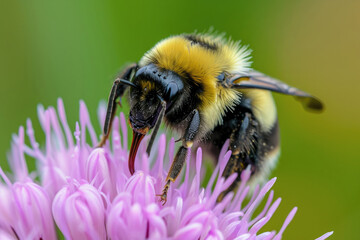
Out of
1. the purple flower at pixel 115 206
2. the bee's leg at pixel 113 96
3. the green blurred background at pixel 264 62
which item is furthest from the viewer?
the green blurred background at pixel 264 62

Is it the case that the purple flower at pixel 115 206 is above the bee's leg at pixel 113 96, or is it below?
below

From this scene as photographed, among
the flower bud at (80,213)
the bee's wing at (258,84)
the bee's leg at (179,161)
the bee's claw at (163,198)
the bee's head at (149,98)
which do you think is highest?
the bee's wing at (258,84)

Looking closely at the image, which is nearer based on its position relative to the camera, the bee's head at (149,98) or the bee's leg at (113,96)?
the bee's head at (149,98)

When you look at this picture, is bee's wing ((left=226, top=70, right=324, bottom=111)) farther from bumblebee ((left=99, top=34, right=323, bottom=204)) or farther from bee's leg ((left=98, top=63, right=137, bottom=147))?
bee's leg ((left=98, top=63, right=137, bottom=147))

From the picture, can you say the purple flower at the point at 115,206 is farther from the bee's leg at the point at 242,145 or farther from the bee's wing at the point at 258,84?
the bee's wing at the point at 258,84

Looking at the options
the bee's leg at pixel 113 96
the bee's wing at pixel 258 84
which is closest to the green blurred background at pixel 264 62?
the bee's leg at pixel 113 96

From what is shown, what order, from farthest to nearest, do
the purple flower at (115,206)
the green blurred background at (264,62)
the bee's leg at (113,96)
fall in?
the green blurred background at (264,62) → the bee's leg at (113,96) → the purple flower at (115,206)

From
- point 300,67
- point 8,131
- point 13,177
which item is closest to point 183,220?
point 13,177

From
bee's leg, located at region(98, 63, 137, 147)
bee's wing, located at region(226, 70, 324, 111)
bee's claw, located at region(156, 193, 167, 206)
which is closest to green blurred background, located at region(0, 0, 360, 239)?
bee's leg, located at region(98, 63, 137, 147)
